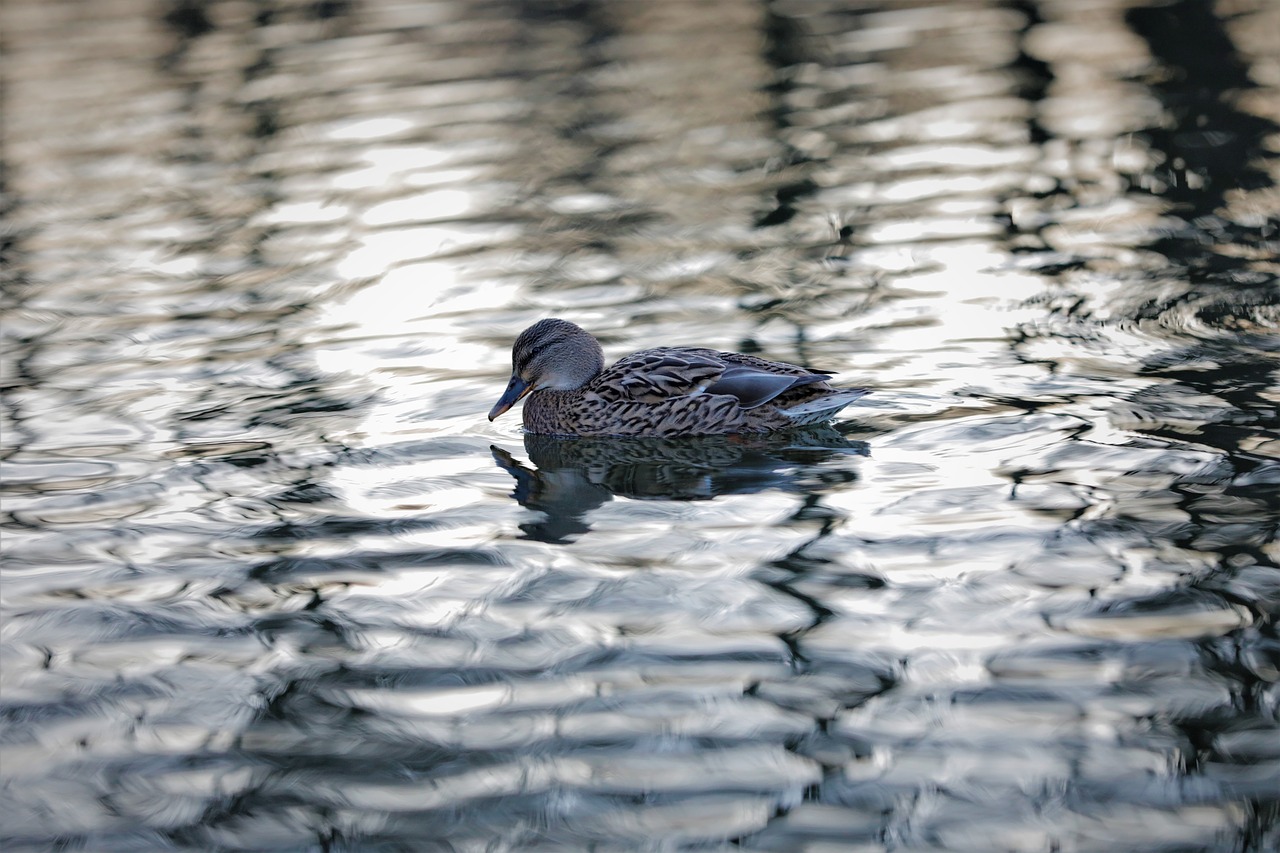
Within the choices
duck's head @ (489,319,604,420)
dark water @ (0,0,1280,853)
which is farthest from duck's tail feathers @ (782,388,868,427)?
duck's head @ (489,319,604,420)

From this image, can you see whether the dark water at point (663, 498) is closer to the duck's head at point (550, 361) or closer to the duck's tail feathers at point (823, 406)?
the duck's tail feathers at point (823, 406)

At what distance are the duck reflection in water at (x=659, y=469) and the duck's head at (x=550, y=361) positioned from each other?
11.7 inches

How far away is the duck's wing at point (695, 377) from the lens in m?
7.61

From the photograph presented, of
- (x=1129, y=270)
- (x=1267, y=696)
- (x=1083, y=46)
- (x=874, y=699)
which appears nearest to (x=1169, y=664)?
(x=1267, y=696)

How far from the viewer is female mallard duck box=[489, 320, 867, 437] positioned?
300 inches

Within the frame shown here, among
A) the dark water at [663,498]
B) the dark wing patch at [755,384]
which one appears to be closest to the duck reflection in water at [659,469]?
the dark water at [663,498]

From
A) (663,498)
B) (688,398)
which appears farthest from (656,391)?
(663,498)

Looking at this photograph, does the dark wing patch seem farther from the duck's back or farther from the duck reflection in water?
the duck reflection in water

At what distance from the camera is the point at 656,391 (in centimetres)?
785

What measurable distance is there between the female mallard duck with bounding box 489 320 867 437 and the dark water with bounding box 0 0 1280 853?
0.18 m

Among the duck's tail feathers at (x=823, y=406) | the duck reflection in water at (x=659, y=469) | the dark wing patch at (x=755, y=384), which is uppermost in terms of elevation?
the dark wing patch at (x=755, y=384)

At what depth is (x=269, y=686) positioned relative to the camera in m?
5.25

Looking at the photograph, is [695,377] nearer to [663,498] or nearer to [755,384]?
[755,384]

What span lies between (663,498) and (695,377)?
106cm
